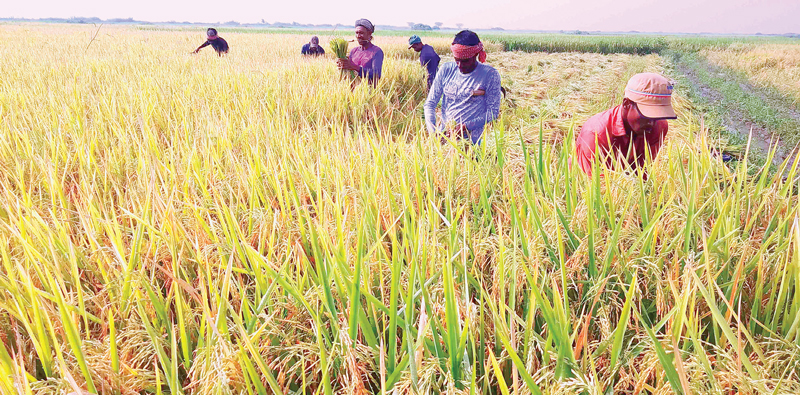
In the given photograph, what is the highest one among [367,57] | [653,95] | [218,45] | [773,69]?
[773,69]

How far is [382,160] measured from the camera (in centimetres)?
136

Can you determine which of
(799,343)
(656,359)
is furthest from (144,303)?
(799,343)

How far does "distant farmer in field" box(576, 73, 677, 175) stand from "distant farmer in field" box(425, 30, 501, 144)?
3.26ft

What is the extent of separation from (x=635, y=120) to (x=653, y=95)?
128mm

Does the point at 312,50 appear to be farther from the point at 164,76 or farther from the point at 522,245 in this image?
the point at 522,245

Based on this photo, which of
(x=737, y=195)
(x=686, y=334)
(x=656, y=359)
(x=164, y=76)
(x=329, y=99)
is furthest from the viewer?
(x=164, y=76)

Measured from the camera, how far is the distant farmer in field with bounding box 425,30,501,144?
278cm

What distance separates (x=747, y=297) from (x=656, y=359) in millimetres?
405

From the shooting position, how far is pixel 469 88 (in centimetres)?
290

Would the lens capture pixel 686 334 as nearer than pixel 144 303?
Yes

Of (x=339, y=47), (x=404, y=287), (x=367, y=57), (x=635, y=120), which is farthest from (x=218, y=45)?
(x=404, y=287)

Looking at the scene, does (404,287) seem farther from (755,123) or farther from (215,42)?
(755,123)

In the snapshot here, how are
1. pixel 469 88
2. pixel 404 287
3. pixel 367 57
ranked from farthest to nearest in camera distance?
pixel 367 57, pixel 469 88, pixel 404 287

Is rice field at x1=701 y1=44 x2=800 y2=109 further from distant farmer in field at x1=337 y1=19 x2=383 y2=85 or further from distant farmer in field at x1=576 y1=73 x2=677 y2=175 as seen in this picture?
distant farmer in field at x1=576 y1=73 x2=677 y2=175
